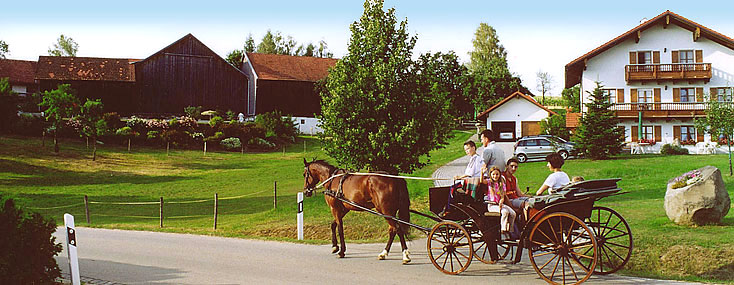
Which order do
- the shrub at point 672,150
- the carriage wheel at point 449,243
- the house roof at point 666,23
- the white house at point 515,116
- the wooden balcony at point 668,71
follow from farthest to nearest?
the white house at point 515,116 → the wooden balcony at point 668,71 → the house roof at point 666,23 → the shrub at point 672,150 → the carriage wheel at point 449,243

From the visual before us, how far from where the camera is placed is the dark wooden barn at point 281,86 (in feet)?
210

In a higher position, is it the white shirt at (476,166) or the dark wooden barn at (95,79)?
the dark wooden barn at (95,79)

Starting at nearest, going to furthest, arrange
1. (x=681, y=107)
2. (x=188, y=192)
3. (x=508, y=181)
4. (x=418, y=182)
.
Result: (x=508, y=181), (x=418, y=182), (x=188, y=192), (x=681, y=107)

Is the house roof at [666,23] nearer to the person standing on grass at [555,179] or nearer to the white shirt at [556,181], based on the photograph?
the person standing on grass at [555,179]

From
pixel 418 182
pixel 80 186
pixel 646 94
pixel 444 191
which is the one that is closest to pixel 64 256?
pixel 444 191

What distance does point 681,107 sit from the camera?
4272 centimetres

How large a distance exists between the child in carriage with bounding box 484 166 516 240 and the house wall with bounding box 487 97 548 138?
45858mm

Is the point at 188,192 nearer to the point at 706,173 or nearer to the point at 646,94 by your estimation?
the point at 706,173

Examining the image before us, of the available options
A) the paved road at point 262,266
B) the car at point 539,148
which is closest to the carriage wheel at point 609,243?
the paved road at point 262,266

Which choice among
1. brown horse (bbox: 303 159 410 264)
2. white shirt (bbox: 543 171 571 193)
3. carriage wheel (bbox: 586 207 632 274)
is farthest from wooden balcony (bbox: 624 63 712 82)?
white shirt (bbox: 543 171 571 193)

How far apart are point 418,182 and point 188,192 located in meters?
11.1

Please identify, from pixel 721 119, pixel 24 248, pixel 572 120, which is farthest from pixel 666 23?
pixel 24 248

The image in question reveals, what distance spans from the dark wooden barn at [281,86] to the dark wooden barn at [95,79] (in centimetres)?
1184

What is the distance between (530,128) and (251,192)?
32549mm
